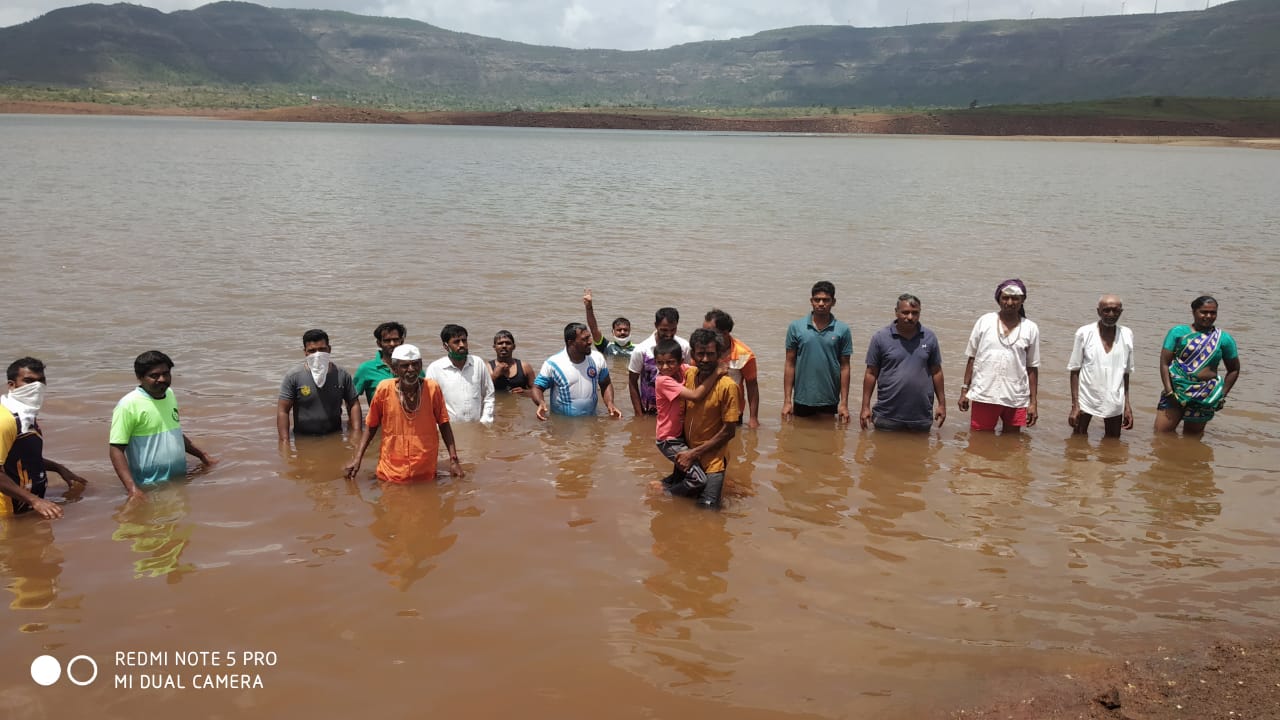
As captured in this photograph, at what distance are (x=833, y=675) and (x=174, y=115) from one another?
384ft

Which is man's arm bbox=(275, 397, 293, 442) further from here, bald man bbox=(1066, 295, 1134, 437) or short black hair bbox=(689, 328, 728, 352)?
bald man bbox=(1066, 295, 1134, 437)

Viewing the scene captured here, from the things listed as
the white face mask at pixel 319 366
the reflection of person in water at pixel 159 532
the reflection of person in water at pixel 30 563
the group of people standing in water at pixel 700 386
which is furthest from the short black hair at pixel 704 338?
the reflection of person in water at pixel 30 563

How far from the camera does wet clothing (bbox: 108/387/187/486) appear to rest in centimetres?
668

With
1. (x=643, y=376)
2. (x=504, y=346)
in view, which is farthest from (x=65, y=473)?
(x=643, y=376)

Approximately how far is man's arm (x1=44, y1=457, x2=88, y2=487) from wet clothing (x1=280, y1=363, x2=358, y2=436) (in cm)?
166

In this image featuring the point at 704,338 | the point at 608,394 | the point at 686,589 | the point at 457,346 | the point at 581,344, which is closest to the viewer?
the point at 686,589

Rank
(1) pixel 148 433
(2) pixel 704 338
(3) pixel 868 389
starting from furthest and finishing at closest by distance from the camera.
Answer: (3) pixel 868 389
(1) pixel 148 433
(2) pixel 704 338

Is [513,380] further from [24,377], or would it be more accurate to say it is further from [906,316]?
[24,377]

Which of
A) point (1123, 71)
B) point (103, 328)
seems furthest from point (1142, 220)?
point (1123, 71)

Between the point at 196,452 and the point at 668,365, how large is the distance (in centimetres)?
386

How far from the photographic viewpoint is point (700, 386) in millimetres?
6395

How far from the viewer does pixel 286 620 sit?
516 cm

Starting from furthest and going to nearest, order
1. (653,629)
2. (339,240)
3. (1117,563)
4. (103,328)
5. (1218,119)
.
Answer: (1218,119) < (339,240) < (103,328) < (1117,563) < (653,629)

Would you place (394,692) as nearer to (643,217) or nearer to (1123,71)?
(643,217)
